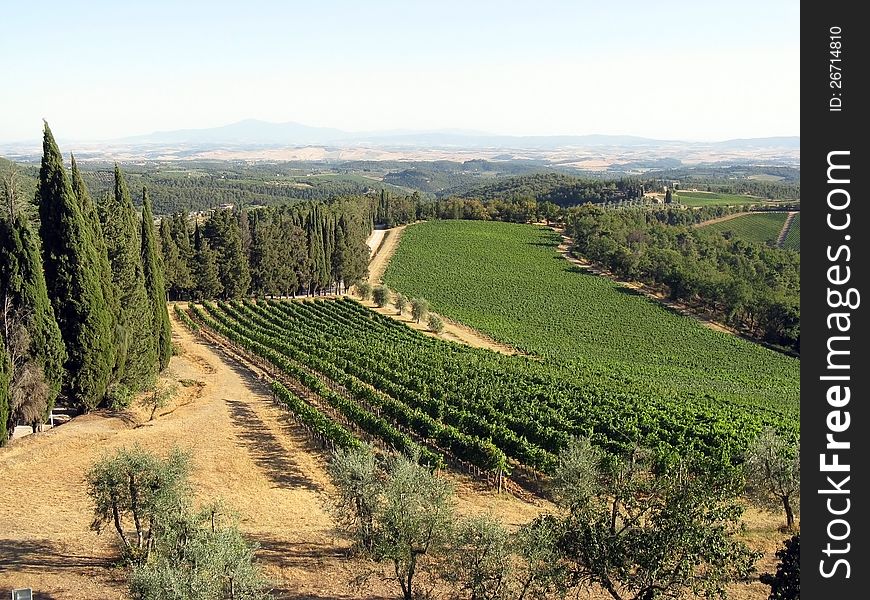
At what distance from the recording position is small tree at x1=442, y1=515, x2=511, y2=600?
49.4 feet

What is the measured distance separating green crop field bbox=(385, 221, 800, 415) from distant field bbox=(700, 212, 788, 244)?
57311mm

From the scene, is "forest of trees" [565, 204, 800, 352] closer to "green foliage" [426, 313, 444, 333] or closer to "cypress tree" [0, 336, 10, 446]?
"green foliage" [426, 313, 444, 333]

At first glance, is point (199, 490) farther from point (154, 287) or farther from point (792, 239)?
point (792, 239)

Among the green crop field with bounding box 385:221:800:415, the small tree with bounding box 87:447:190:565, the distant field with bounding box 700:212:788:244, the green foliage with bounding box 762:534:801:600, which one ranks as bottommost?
the green crop field with bounding box 385:221:800:415

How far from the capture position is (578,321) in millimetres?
82000

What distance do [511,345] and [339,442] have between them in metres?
38.1

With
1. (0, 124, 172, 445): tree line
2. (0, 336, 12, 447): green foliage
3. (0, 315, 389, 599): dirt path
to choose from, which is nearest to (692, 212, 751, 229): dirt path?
(0, 315, 389, 599): dirt path

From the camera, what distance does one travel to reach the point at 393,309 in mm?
80625

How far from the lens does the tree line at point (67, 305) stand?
2905 centimetres

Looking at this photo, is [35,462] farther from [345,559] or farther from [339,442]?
[345,559]

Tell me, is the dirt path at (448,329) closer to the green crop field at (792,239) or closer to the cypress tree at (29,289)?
the cypress tree at (29,289)

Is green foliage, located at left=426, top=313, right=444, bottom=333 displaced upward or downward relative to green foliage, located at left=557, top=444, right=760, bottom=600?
downward

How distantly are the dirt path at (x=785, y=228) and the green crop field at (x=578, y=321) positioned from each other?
61.8m
